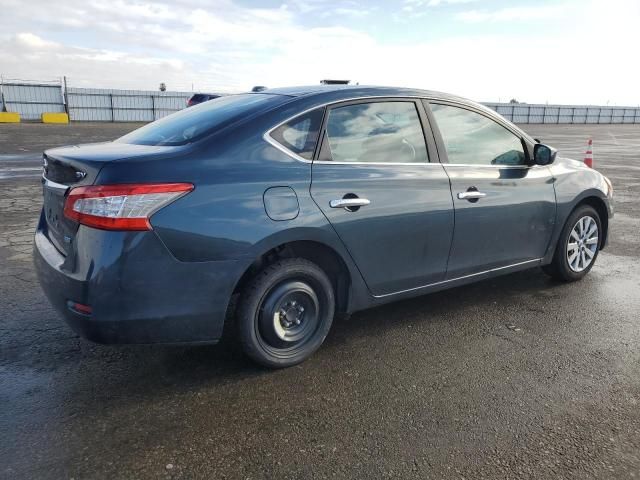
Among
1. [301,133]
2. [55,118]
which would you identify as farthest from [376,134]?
[55,118]

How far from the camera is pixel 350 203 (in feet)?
10.5

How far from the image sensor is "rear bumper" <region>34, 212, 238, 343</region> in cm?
257

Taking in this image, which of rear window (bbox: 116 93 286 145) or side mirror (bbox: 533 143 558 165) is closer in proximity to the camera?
rear window (bbox: 116 93 286 145)

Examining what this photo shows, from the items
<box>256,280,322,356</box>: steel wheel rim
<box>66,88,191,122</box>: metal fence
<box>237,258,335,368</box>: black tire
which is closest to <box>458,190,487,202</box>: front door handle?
<box>237,258,335,368</box>: black tire

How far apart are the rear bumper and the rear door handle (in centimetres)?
179

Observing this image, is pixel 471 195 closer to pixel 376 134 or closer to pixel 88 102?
pixel 376 134

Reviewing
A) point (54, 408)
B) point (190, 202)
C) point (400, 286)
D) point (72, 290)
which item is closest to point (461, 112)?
point (400, 286)

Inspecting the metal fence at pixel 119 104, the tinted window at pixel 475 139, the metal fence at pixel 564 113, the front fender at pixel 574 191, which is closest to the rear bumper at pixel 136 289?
the tinted window at pixel 475 139

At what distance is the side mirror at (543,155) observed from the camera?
426 cm

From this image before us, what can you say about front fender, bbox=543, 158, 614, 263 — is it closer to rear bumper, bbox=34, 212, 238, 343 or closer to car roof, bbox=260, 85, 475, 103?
car roof, bbox=260, 85, 475, 103

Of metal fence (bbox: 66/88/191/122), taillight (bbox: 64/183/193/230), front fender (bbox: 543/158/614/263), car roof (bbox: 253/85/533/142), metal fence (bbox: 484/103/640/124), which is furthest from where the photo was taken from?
metal fence (bbox: 484/103/640/124)

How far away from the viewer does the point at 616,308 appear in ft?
13.9

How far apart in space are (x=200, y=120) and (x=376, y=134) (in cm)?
115

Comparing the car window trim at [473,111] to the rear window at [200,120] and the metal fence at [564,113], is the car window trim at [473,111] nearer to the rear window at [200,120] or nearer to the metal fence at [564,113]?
the rear window at [200,120]
